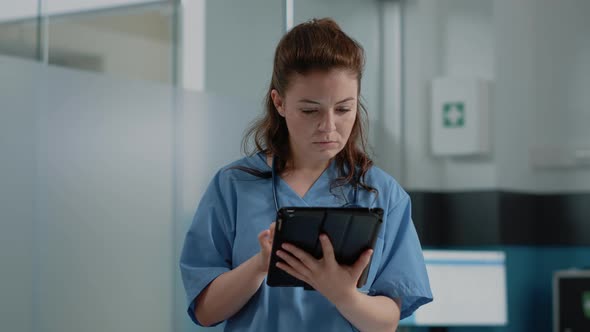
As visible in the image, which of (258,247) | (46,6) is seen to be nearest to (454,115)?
(46,6)

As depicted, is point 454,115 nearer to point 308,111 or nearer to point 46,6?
point 46,6

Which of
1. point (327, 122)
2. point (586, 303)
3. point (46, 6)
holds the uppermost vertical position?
point (46, 6)

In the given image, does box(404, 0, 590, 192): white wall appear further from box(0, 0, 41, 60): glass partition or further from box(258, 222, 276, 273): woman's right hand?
box(258, 222, 276, 273): woman's right hand

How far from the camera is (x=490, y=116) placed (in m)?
4.28

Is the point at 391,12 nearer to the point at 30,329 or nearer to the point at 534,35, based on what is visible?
the point at 534,35

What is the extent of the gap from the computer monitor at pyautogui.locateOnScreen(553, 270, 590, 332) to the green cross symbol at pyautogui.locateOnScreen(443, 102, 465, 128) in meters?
0.89

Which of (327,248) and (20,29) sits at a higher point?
(20,29)

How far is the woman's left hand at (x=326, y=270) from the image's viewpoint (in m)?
1.30

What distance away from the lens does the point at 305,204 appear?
1483 millimetres

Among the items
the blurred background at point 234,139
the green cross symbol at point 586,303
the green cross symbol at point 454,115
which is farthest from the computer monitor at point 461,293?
the green cross symbol at point 454,115

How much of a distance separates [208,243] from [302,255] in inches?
9.2

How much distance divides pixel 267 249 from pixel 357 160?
0.96 feet

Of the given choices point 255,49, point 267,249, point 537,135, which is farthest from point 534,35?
point 267,249

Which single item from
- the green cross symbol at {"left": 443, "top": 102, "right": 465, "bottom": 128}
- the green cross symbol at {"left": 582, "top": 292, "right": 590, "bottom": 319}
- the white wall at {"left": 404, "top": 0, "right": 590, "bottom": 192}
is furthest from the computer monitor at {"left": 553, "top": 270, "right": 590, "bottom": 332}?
the green cross symbol at {"left": 443, "top": 102, "right": 465, "bottom": 128}
